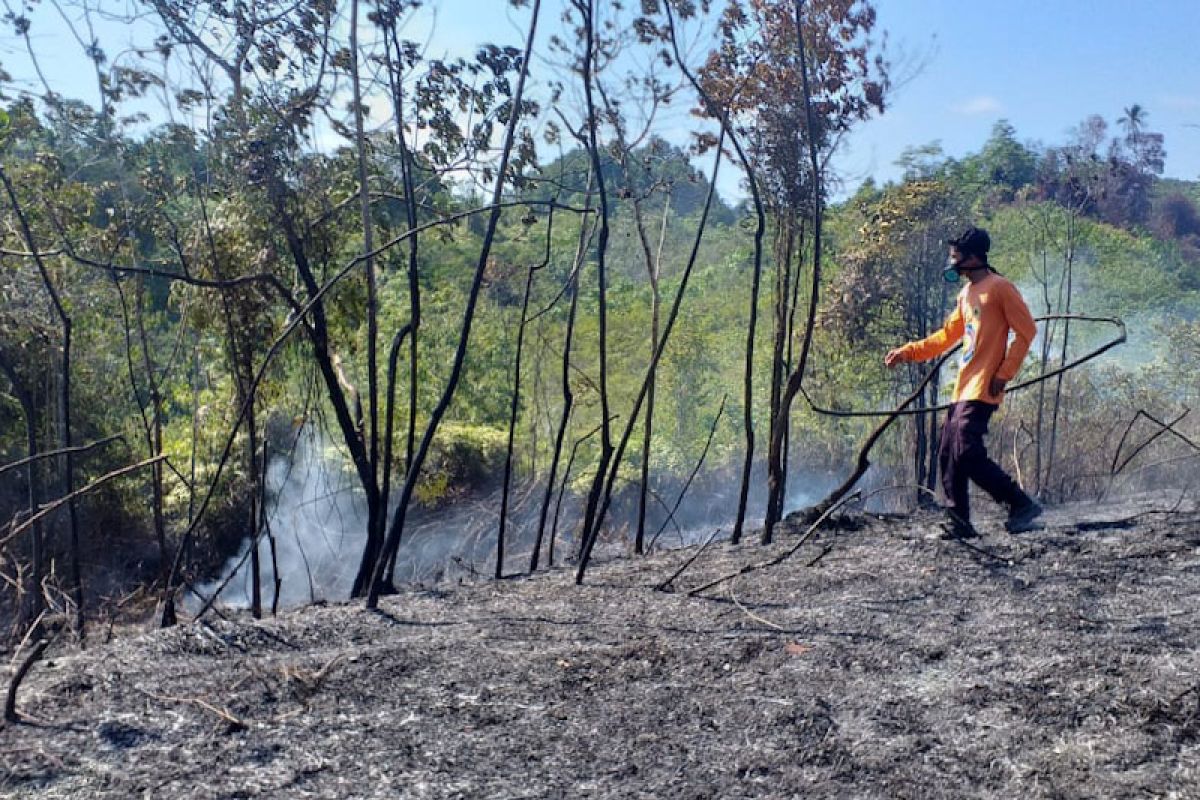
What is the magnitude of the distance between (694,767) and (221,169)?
5348 millimetres

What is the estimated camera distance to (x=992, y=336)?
5.63 meters

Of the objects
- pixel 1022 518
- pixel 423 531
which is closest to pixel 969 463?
pixel 1022 518

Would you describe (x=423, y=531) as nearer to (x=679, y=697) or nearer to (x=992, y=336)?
(x=992, y=336)

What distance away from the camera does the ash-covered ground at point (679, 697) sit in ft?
9.29

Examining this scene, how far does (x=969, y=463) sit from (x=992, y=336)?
65cm

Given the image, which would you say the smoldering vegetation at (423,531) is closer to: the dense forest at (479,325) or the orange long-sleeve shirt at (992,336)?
the dense forest at (479,325)

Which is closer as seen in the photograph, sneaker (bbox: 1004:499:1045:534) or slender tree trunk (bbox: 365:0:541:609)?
slender tree trunk (bbox: 365:0:541:609)

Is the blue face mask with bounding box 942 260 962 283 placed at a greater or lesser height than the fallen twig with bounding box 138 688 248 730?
greater

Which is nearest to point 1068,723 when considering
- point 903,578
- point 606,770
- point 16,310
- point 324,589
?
point 606,770

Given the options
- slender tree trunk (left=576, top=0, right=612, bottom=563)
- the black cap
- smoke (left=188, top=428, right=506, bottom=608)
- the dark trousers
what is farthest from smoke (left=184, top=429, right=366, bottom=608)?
the black cap

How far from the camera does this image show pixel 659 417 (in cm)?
1770

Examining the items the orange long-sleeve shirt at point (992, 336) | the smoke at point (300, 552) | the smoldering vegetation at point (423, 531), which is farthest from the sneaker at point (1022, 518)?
the smoke at point (300, 552)

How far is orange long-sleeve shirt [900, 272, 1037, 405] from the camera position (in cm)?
559

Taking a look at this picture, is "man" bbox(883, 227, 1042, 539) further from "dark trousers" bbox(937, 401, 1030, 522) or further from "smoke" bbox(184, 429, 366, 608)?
"smoke" bbox(184, 429, 366, 608)
